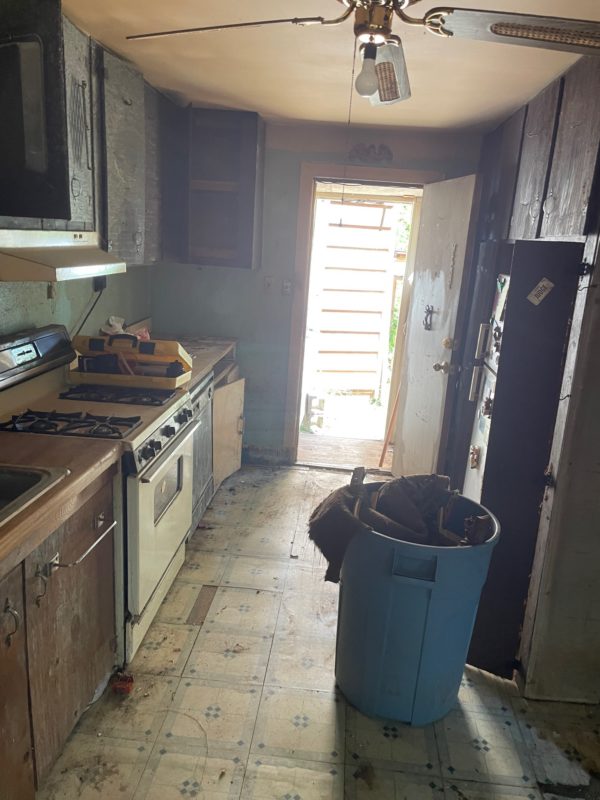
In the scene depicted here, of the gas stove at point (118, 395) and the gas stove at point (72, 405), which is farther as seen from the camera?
the gas stove at point (118, 395)

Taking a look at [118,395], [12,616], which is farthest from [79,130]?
[12,616]

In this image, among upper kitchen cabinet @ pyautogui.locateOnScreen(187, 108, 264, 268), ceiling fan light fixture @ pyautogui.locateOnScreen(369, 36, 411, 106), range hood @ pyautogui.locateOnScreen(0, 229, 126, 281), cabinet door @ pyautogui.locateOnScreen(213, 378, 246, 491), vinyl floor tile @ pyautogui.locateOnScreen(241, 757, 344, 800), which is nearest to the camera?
ceiling fan light fixture @ pyautogui.locateOnScreen(369, 36, 411, 106)

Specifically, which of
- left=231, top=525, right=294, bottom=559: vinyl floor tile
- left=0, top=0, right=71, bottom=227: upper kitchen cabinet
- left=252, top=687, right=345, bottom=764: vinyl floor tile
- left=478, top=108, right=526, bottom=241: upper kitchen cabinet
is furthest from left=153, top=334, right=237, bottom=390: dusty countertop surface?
left=478, top=108, right=526, bottom=241: upper kitchen cabinet

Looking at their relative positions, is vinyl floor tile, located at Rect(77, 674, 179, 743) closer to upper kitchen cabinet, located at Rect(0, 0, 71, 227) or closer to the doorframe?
upper kitchen cabinet, located at Rect(0, 0, 71, 227)

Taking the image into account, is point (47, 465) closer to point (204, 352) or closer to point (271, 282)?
point (204, 352)

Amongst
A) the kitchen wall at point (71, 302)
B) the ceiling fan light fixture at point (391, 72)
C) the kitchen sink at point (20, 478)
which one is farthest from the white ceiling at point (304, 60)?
the kitchen sink at point (20, 478)

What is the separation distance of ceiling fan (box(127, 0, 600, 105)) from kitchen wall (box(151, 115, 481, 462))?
7.58 ft

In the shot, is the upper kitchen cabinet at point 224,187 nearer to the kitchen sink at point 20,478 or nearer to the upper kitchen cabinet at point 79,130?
the upper kitchen cabinet at point 79,130

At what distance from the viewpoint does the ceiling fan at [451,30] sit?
1.25 meters

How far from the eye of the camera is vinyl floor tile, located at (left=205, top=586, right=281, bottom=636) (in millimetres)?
2496

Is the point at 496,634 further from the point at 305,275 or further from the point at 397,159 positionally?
the point at 397,159

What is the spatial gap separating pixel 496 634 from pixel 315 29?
7.68 feet

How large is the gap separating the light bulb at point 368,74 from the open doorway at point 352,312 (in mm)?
3909

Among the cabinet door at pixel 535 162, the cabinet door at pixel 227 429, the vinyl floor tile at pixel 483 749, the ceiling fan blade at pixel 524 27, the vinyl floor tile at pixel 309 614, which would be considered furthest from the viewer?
the cabinet door at pixel 227 429
